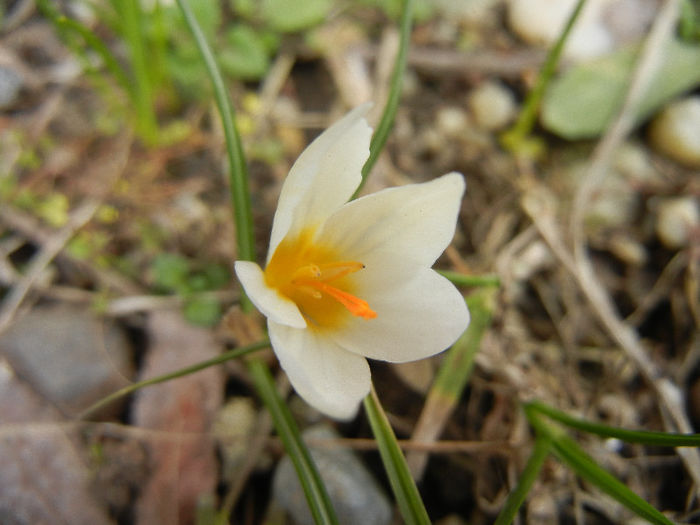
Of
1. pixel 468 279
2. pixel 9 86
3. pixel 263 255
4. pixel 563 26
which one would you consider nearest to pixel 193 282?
pixel 263 255

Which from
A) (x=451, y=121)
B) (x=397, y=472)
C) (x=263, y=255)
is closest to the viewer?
(x=397, y=472)

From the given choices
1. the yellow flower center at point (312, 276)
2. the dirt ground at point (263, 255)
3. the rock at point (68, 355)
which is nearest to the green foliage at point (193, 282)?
the dirt ground at point (263, 255)

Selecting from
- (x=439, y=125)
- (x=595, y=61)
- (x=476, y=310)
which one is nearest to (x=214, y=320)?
(x=476, y=310)

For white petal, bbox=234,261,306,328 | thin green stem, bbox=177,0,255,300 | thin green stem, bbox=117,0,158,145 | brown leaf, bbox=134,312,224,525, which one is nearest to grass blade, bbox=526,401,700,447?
white petal, bbox=234,261,306,328

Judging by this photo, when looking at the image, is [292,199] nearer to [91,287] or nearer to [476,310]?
[476,310]

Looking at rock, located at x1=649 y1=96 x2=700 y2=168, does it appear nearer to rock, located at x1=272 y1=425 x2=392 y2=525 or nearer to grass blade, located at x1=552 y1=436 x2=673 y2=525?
grass blade, located at x1=552 y1=436 x2=673 y2=525

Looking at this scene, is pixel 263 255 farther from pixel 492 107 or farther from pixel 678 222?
pixel 678 222
